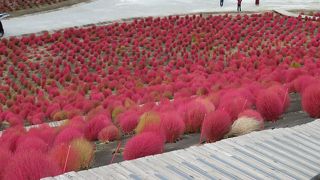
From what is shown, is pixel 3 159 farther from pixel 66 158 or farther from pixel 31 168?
pixel 31 168

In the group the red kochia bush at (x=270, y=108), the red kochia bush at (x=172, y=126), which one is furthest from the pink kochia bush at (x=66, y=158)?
the red kochia bush at (x=270, y=108)

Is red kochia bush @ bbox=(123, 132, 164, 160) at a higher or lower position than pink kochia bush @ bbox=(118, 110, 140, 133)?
higher

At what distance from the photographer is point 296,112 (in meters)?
7.93

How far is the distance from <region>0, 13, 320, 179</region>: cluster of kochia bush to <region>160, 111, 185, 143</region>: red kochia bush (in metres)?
0.01

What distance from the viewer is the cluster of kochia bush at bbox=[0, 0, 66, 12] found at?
32.4 metres

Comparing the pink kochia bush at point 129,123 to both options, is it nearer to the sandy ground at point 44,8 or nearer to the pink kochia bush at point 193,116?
the pink kochia bush at point 193,116

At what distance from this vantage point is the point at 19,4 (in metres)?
33.3

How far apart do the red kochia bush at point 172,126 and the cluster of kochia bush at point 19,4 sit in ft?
91.1

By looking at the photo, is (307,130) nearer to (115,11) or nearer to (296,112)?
(296,112)

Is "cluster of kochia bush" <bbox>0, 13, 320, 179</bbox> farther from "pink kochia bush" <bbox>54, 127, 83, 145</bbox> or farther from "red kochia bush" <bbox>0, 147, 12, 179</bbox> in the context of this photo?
"red kochia bush" <bbox>0, 147, 12, 179</bbox>

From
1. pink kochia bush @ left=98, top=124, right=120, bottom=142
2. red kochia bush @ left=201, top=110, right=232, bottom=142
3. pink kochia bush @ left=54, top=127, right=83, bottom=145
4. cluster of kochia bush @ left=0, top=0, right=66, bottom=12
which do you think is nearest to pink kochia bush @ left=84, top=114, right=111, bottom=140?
pink kochia bush @ left=98, top=124, right=120, bottom=142

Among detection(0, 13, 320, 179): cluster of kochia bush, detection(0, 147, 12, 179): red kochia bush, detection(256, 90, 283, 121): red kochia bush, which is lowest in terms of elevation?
detection(0, 13, 320, 179): cluster of kochia bush

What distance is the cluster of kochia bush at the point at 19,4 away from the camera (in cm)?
3241

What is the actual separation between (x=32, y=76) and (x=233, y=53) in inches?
288
